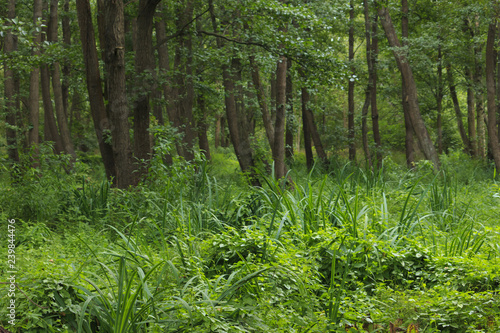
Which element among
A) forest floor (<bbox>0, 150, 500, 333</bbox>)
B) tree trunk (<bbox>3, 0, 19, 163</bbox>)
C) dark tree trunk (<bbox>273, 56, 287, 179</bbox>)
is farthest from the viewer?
tree trunk (<bbox>3, 0, 19, 163</bbox>)

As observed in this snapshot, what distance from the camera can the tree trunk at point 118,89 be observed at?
26.7 ft

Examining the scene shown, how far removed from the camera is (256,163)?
38.0ft

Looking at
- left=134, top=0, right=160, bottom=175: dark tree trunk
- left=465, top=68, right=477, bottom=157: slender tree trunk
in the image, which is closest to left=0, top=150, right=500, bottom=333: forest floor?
left=134, top=0, right=160, bottom=175: dark tree trunk

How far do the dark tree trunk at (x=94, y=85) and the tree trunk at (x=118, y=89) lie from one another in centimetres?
49

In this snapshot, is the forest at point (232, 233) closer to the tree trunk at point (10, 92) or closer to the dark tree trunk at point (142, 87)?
the dark tree trunk at point (142, 87)

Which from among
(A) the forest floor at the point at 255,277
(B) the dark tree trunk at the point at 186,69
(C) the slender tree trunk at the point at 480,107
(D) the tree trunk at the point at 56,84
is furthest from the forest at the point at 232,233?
(C) the slender tree trunk at the point at 480,107

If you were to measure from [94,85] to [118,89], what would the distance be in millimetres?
947

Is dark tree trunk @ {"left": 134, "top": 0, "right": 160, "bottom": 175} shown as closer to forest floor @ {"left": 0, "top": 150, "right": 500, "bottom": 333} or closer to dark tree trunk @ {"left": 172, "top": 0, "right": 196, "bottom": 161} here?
forest floor @ {"left": 0, "top": 150, "right": 500, "bottom": 333}

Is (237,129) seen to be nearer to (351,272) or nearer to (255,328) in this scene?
(351,272)

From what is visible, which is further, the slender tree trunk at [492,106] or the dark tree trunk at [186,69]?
the dark tree trunk at [186,69]

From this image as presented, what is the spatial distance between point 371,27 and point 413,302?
16.1 meters

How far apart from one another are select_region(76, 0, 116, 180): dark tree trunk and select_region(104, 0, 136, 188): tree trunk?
494 millimetres

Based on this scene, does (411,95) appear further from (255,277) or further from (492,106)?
(255,277)

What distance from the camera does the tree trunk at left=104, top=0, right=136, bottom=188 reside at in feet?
26.7
